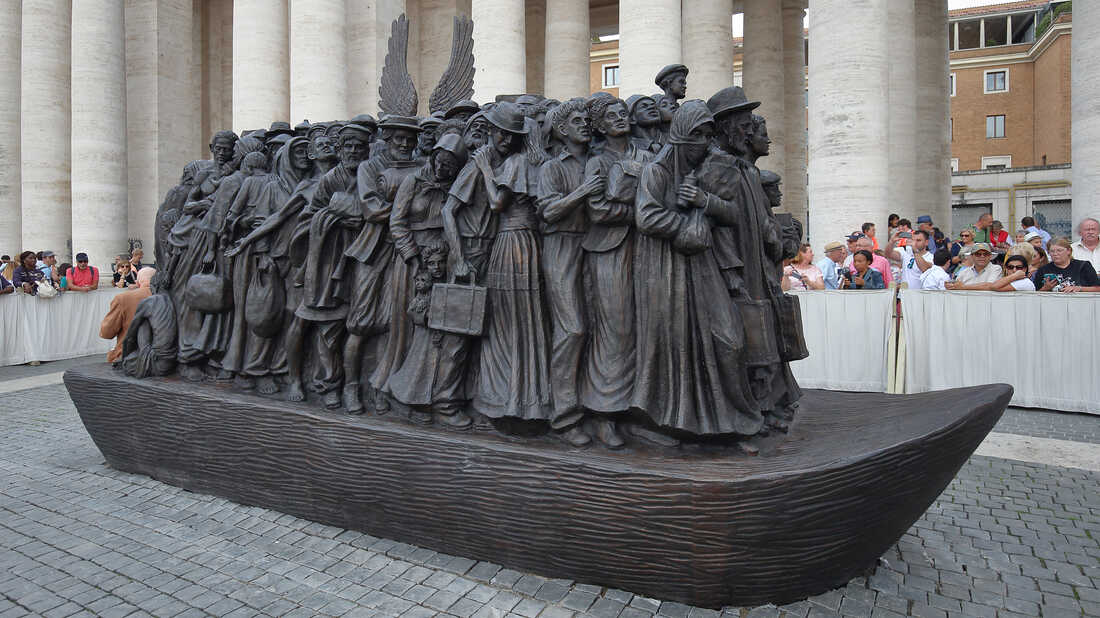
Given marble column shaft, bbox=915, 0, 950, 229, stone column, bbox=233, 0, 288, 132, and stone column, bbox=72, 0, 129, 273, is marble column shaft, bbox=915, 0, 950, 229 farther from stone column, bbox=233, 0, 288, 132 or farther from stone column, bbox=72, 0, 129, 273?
stone column, bbox=72, 0, 129, 273

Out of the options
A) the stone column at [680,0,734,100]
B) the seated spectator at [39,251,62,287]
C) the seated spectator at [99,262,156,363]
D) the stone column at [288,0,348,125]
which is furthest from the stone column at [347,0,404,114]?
the seated spectator at [99,262,156,363]

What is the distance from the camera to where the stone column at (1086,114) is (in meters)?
11.6

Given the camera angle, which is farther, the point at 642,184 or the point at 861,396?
the point at 861,396

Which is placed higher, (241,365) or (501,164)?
(501,164)

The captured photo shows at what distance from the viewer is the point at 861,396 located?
465 cm

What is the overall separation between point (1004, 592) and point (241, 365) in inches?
207

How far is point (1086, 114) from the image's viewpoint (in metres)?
11.8

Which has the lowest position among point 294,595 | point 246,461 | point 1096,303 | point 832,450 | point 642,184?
point 294,595

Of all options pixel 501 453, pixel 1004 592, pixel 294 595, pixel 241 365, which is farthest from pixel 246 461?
pixel 1004 592

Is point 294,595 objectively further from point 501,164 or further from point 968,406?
point 968,406

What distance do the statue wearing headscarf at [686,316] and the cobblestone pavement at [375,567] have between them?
98cm

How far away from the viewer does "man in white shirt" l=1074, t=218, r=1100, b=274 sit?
8586 millimetres

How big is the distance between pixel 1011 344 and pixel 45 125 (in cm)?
2431

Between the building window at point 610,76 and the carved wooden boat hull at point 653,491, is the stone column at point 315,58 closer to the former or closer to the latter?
the carved wooden boat hull at point 653,491
